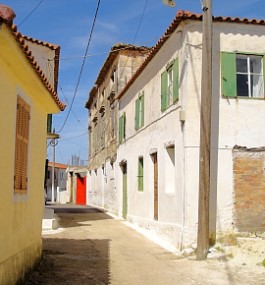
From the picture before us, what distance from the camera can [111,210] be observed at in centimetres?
2361

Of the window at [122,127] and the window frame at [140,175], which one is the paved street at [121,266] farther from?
the window at [122,127]

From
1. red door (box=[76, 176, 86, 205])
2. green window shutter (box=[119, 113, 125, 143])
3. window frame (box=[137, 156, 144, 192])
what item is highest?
green window shutter (box=[119, 113, 125, 143])

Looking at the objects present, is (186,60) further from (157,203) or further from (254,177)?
(157,203)

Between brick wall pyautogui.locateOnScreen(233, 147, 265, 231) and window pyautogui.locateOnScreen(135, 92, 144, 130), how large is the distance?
19.5 ft

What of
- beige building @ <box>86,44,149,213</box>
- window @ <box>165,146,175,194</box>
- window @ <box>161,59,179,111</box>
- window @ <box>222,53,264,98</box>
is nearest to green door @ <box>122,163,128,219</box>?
beige building @ <box>86,44,149,213</box>

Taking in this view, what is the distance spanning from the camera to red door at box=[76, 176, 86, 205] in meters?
40.2

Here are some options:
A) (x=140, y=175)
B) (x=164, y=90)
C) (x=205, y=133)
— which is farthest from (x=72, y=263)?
(x=140, y=175)

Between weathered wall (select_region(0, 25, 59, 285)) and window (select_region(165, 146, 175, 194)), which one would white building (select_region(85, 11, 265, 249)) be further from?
weathered wall (select_region(0, 25, 59, 285))

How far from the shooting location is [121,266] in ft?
30.4

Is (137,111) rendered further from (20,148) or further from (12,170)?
(12,170)

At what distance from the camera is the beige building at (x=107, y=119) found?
2266cm

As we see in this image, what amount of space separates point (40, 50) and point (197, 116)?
7.47m

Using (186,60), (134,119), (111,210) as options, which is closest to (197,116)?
(186,60)

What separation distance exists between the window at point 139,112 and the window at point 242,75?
5506 millimetres
